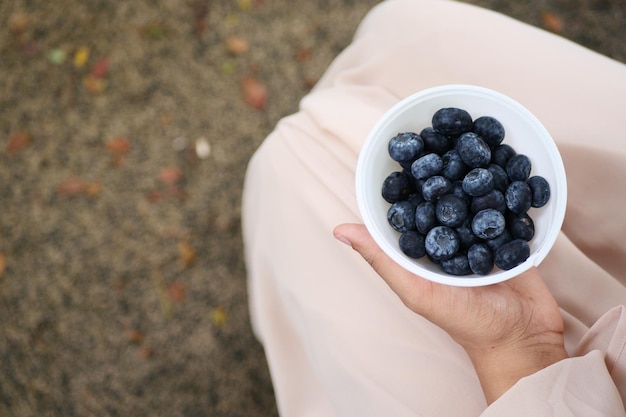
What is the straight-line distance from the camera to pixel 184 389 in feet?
4.76

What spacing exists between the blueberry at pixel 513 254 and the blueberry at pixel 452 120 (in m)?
0.17

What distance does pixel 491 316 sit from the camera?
2.29 ft

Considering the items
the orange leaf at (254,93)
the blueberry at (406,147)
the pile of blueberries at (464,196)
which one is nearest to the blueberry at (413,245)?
the pile of blueberries at (464,196)

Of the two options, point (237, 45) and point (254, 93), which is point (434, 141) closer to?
point (254, 93)

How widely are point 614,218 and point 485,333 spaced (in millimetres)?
303

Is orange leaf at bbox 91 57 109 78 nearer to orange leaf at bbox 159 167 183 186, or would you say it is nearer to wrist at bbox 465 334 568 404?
orange leaf at bbox 159 167 183 186

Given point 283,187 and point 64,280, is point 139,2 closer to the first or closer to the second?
point 64,280

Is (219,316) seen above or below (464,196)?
below

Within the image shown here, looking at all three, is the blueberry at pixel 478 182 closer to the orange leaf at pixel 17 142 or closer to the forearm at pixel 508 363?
the forearm at pixel 508 363

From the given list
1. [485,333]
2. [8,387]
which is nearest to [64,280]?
[8,387]

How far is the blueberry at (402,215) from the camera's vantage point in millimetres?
696

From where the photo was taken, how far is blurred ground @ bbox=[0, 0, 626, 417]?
1.47m

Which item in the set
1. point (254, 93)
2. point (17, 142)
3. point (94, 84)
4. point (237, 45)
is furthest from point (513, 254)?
point (17, 142)

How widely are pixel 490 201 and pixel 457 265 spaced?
0.10 meters
